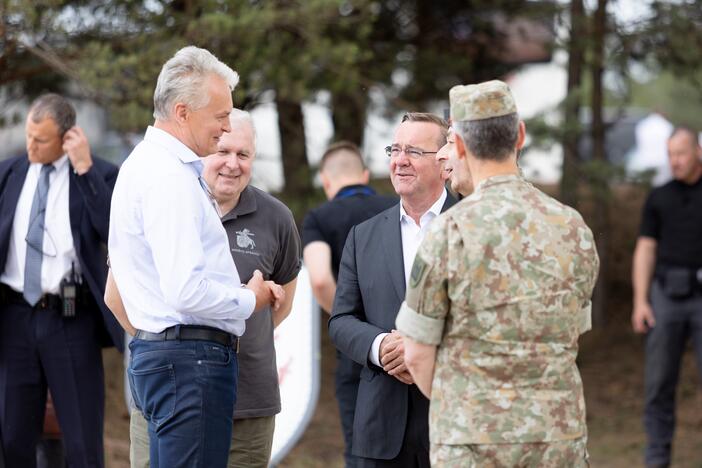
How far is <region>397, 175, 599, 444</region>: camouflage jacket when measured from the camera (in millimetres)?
2906

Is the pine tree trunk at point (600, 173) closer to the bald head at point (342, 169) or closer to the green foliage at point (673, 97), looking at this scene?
the green foliage at point (673, 97)

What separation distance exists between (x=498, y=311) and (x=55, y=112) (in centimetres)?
292

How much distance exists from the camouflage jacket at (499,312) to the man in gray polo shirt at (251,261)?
138 cm

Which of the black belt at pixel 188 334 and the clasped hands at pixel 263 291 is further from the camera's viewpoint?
the clasped hands at pixel 263 291

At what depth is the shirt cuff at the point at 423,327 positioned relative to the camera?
117 inches

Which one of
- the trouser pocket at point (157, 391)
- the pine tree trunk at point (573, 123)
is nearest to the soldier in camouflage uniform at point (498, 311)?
the trouser pocket at point (157, 391)

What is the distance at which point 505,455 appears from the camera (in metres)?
2.93

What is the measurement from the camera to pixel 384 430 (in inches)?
149

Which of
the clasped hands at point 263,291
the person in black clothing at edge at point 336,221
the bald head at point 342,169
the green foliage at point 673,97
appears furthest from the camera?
the green foliage at point 673,97

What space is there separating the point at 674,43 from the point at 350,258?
20.6 ft

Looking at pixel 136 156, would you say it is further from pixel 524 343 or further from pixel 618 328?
pixel 618 328

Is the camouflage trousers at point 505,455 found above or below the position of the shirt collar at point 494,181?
below

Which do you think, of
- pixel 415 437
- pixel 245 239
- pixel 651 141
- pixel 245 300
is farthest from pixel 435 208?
pixel 651 141

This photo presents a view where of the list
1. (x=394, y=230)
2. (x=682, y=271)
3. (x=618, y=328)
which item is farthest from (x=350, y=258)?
(x=618, y=328)
